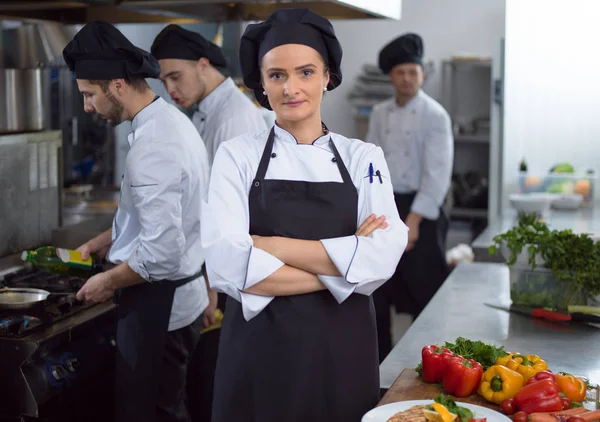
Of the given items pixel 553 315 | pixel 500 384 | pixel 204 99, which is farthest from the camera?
pixel 204 99

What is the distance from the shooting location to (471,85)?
707 cm

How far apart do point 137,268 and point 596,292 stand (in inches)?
56.4

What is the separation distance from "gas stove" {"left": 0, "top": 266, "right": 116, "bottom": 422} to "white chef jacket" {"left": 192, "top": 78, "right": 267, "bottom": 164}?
78 centimetres

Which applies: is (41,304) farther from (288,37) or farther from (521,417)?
(521,417)

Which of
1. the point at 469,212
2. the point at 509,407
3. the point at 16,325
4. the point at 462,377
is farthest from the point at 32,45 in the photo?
the point at 469,212

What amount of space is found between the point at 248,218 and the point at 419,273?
Answer: 8.63ft

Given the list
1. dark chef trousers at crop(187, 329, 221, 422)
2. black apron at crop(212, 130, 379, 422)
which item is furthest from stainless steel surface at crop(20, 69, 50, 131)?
black apron at crop(212, 130, 379, 422)

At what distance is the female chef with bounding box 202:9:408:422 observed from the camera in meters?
1.83

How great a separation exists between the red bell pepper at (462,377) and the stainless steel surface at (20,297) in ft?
4.50

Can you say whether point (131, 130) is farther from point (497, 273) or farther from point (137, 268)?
point (497, 273)

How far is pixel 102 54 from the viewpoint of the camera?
2.40m

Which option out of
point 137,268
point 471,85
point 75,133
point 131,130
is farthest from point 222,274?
point 471,85

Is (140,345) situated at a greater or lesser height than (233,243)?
lesser

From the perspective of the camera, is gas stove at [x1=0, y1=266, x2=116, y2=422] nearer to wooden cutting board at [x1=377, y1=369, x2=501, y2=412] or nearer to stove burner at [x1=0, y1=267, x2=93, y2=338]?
stove burner at [x1=0, y1=267, x2=93, y2=338]
